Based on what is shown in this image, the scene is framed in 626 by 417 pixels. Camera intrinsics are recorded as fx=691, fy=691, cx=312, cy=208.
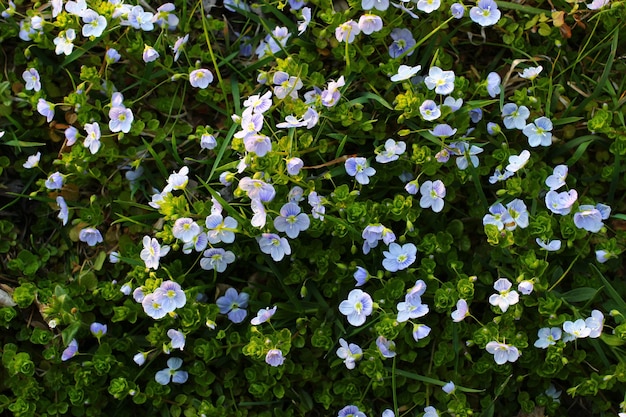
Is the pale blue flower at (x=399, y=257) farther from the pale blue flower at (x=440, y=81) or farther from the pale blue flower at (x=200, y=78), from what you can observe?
the pale blue flower at (x=200, y=78)

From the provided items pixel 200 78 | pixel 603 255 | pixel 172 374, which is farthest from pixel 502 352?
pixel 200 78

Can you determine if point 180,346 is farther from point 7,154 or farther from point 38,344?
point 7,154

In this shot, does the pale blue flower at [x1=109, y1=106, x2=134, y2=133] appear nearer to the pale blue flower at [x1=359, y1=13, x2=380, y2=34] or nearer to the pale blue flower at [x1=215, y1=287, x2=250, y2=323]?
the pale blue flower at [x1=215, y1=287, x2=250, y2=323]

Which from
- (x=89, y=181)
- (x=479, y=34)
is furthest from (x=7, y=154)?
(x=479, y=34)

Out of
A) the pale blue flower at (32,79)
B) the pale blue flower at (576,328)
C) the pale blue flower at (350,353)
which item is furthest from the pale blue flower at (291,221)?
the pale blue flower at (32,79)

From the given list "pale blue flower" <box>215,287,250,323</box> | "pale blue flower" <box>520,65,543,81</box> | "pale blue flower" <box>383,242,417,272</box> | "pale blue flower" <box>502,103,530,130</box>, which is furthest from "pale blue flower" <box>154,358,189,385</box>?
"pale blue flower" <box>520,65,543,81</box>

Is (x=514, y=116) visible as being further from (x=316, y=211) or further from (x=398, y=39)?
(x=316, y=211)
